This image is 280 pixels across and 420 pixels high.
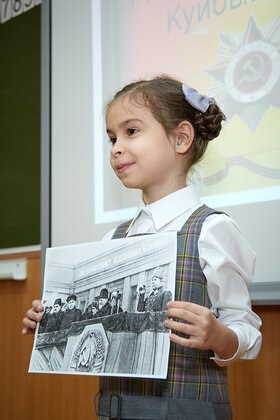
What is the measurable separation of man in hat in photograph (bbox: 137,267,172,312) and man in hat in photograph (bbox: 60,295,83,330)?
0.14 metres

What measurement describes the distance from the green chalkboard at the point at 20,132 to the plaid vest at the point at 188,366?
1184 millimetres

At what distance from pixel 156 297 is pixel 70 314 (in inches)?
7.8

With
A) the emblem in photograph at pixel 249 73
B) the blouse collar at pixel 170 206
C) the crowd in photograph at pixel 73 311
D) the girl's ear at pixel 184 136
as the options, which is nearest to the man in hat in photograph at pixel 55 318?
the crowd in photograph at pixel 73 311

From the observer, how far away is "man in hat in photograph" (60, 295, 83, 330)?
1034mm

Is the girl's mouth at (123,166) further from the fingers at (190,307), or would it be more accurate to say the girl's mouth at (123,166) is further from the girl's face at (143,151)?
the fingers at (190,307)

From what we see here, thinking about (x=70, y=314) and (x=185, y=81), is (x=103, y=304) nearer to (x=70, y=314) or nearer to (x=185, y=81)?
(x=70, y=314)

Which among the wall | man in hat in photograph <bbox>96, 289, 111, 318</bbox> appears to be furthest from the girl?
the wall

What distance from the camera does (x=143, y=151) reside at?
1.10 meters

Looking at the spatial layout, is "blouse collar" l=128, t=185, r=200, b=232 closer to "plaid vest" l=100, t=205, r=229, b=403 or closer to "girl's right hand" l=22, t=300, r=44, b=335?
"plaid vest" l=100, t=205, r=229, b=403

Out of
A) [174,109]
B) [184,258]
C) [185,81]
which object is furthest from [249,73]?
[184,258]

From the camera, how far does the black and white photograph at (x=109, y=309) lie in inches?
36.5

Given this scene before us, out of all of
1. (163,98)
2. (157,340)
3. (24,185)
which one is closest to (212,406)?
(157,340)

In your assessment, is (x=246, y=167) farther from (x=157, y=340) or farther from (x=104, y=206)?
(x=157, y=340)

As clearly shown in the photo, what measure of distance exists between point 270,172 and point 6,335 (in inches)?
48.7
